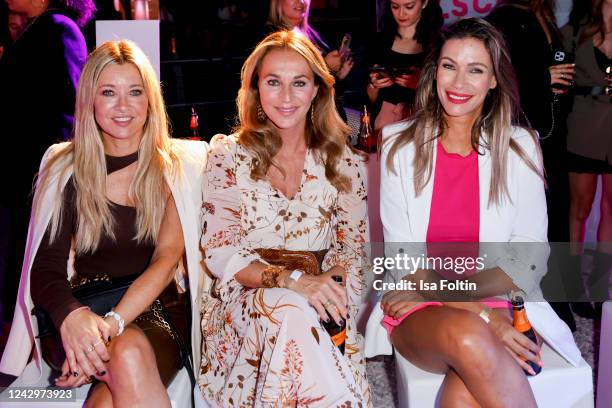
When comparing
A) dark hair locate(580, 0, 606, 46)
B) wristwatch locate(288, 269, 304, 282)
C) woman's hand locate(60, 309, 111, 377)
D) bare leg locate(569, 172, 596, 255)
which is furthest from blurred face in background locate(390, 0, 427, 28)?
woman's hand locate(60, 309, 111, 377)

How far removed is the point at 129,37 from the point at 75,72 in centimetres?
31

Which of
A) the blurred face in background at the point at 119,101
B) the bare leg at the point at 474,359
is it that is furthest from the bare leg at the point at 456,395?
the blurred face in background at the point at 119,101

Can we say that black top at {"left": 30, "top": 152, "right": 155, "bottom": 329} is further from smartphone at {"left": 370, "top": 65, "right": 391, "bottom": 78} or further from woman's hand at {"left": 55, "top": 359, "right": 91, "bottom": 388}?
smartphone at {"left": 370, "top": 65, "right": 391, "bottom": 78}

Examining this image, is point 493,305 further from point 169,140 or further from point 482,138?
point 169,140

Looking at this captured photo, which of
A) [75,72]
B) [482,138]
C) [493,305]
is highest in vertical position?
[75,72]

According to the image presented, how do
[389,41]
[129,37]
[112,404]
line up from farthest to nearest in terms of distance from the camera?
1. [389,41]
2. [129,37]
3. [112,404]

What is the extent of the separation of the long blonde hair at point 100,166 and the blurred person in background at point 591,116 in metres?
2.21

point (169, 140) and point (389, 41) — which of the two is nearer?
point (169, 140)

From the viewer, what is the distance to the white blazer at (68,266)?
2.29 metres

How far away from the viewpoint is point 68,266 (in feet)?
7.89

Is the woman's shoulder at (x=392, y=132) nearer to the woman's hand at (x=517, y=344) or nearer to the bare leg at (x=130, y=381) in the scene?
the woman's hand at (x=517, y=344)

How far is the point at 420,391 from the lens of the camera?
212cm

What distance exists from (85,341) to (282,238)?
2.45 feet

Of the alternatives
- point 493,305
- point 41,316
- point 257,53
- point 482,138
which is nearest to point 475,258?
point 493,305
